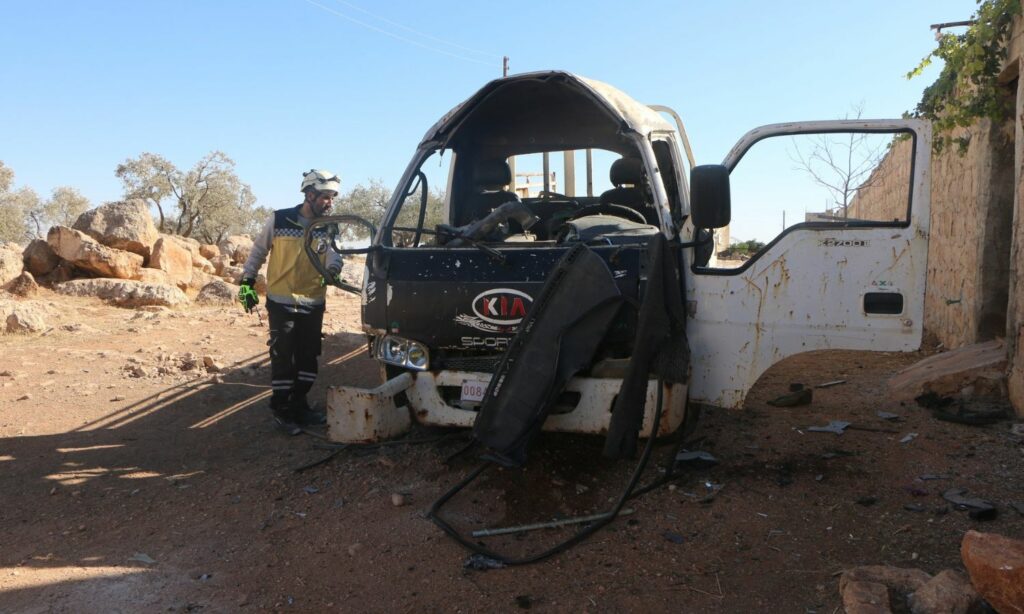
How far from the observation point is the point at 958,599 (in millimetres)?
2375

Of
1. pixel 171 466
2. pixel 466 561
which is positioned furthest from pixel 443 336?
pixel 171 466

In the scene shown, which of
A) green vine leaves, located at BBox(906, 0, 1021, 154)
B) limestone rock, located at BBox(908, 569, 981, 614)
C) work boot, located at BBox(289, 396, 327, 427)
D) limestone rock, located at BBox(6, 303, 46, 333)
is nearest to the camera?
limestone rock, located at BBox(908, 569, 981, 614)

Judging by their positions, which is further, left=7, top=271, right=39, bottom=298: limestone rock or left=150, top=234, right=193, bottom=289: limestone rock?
left=150, top=234, right=193, bottom=289: limestone rock

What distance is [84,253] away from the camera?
1397 cm

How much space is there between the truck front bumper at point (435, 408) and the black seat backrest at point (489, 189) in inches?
79.3

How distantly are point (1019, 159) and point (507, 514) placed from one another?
477 centimetres

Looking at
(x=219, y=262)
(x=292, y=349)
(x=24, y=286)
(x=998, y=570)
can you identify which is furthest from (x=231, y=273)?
(x=998, y=570)

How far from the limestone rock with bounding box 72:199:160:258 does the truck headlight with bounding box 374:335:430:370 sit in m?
12.9

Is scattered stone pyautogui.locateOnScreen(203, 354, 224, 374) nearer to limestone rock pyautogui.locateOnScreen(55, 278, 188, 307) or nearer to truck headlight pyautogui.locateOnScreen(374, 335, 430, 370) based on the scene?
truck headlight pyautogui.locateOnScreen(374, 335, 430, 370)

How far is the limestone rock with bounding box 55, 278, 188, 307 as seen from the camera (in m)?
12.8

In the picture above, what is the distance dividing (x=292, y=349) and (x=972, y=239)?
21.7 feet

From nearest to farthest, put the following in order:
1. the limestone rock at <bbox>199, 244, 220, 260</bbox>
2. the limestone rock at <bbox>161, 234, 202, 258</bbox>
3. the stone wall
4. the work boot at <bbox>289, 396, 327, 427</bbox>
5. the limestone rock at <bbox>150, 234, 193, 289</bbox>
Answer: the work boot at <bbox>289, 396, 327, 427</bbox> → the stone wall → the limestone rock at <bbox>150, 234, 193, 289</bbox> → the limestone rock at <bbox>161, 234, 202, 258</bbox> → the limestone rock at <bbox>199, 244, 220, 260</bbox>

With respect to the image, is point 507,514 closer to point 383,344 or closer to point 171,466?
point 383,344

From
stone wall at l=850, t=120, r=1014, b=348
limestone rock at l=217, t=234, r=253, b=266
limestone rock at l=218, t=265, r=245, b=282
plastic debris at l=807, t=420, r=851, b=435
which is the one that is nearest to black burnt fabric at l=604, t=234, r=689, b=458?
plastic debris at l=807, t=420, r=851, b=435
